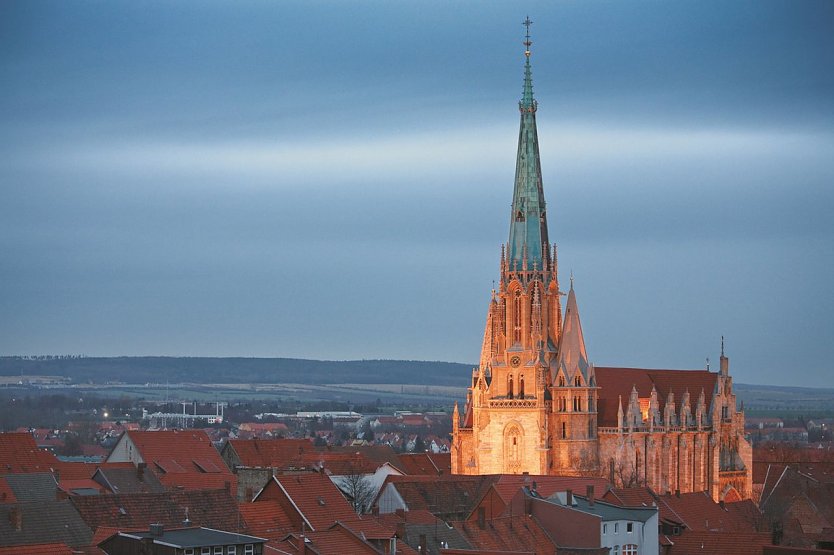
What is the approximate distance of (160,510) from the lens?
92500mm

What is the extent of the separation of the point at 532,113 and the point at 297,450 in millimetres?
37091

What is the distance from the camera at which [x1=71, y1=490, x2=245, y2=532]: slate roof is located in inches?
3561

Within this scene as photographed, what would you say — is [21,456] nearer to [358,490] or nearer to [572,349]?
[358,490]

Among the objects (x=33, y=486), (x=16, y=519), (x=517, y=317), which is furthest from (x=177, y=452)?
(x=16, y=519)

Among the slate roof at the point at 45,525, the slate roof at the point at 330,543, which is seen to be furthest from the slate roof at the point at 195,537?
the slate roof at the point at 45,525

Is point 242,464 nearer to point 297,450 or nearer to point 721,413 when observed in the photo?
point 297,450

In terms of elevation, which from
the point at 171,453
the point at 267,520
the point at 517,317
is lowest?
the point at 267,520

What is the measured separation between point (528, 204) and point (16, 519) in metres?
97.1

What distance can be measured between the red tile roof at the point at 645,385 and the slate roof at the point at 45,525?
9014cm

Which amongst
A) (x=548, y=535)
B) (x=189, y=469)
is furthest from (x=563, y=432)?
(x=548, y=535)

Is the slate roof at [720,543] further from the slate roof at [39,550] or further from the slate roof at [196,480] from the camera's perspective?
the slate roof at [39,550]

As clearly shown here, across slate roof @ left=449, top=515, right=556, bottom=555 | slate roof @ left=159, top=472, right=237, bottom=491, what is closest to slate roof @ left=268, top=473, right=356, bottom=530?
slate roof @ left=449, top=515, right=556, bottom=555

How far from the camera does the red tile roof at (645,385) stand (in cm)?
17512

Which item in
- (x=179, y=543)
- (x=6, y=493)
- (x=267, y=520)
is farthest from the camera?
(x=6, y=493)
